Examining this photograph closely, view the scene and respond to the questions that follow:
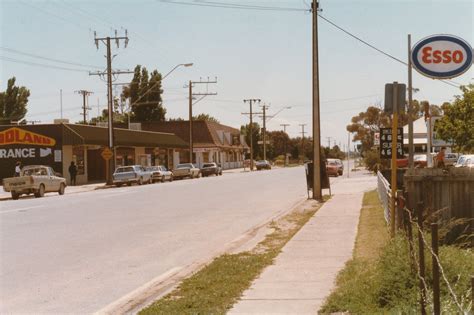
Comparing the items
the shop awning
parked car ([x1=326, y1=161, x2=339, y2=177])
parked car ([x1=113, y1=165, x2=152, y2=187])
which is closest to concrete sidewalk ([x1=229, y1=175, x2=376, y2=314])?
parked car ([x1=113, y1=165, x2=152, y2=187])

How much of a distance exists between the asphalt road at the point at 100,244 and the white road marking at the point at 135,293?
0.18 metres

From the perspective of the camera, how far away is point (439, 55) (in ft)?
34.2

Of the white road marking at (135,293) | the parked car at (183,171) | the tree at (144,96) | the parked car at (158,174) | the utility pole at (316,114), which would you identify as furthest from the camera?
the tree at (144,96)

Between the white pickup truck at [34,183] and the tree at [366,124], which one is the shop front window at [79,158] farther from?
the tree at [366,124]

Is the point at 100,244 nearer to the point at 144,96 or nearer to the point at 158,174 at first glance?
the point at 158,174

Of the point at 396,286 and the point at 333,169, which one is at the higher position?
the point at 333,169

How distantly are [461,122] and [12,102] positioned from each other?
6765 cm

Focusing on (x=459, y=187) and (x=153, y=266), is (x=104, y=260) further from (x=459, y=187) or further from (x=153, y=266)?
(x=459, y=187)

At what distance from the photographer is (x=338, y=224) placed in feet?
52.3

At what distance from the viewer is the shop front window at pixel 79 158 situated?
165 feet

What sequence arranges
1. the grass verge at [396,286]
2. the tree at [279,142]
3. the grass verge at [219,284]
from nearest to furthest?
the grass verge at [396,286] → the grass verge at [219,284] → the tree at [279,142]

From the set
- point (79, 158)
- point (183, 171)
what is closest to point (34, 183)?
point (79, 158)

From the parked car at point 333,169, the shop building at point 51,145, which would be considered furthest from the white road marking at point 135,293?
the parked car at point 333,169

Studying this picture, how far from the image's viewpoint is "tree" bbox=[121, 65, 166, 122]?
96.0 m
